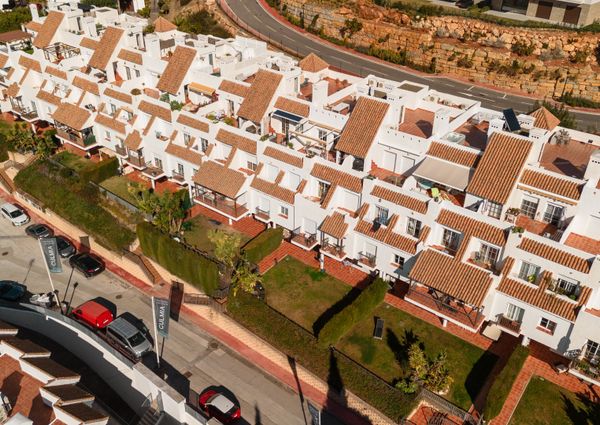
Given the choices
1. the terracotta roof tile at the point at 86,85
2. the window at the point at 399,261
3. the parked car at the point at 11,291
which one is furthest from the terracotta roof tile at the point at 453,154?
the terracotta roof tile at the point at 86,85

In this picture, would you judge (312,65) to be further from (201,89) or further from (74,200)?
(74,200)

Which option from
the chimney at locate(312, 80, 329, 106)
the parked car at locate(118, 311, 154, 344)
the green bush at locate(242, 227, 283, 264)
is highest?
the chimney at locate(312, 80, 329, 106)

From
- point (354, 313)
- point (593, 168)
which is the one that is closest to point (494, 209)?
→ point (593, 168)

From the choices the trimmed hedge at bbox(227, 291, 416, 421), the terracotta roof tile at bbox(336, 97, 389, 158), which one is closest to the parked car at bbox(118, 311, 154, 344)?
the trimmed hedge at bbox(227, 291, 416, 421)

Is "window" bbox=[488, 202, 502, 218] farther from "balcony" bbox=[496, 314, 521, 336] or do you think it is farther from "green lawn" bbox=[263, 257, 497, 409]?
"green lawn" bbox=[263, 257, 497, 409]

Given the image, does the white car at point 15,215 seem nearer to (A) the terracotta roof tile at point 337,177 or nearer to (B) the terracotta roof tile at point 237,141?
(B) the terracotta roof tile at point 237,141

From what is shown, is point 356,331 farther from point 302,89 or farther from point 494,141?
point 302,89

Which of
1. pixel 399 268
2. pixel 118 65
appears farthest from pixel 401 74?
pixel 399 268

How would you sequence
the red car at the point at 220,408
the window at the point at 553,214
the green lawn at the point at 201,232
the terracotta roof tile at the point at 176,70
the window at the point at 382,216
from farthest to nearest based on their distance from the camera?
1. the terracotta roof tile at the point at 176,70
2. the green lawn at the point at 201,232
3. the window at the point at 382,216
4. the window at the point at 553,214
5. the red car at the point at 220,408
